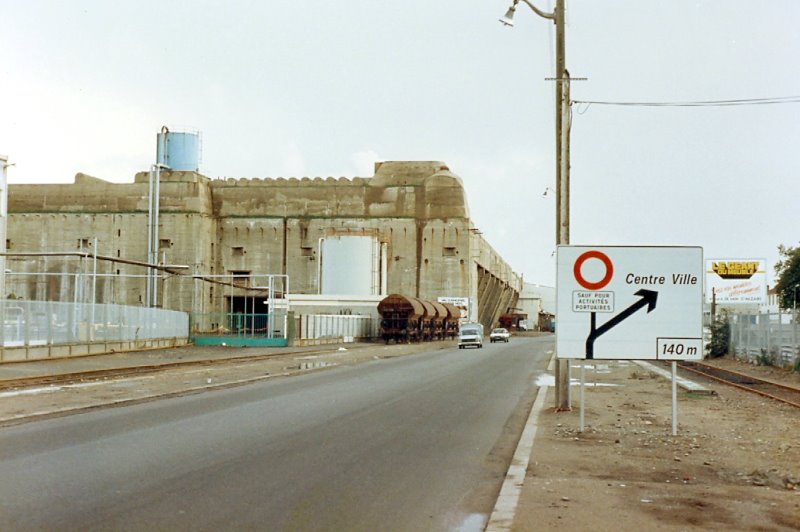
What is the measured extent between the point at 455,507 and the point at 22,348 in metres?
26.5

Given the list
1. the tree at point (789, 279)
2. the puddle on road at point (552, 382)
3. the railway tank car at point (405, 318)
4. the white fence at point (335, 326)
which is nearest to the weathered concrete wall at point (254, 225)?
the white fence at point (335, 326)

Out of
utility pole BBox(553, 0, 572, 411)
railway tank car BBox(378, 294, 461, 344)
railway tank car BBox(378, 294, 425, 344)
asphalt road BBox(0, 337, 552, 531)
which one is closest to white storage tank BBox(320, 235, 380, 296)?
railway tank car BBox(378, 294, 461, 344)

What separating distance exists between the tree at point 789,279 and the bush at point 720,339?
4160 millimetres

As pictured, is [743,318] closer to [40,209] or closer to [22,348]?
[22,348]

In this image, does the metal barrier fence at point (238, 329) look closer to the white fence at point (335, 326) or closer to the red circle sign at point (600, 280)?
the white fence at point (335, 326)

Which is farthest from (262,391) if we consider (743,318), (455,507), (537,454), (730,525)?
(743,318)

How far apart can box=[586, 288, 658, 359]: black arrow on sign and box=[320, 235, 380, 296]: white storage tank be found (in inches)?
3191

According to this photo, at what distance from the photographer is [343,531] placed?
22.2 ft

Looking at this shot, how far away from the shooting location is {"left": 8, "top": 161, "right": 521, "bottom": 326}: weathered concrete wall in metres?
97.6

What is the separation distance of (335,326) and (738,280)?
117 feet

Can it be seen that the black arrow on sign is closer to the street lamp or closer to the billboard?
the street lamp

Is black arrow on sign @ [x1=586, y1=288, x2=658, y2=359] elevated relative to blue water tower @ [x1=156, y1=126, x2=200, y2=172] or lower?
lower

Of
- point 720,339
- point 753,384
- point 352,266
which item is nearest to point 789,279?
point 720,339

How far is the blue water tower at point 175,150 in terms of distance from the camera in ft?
322
